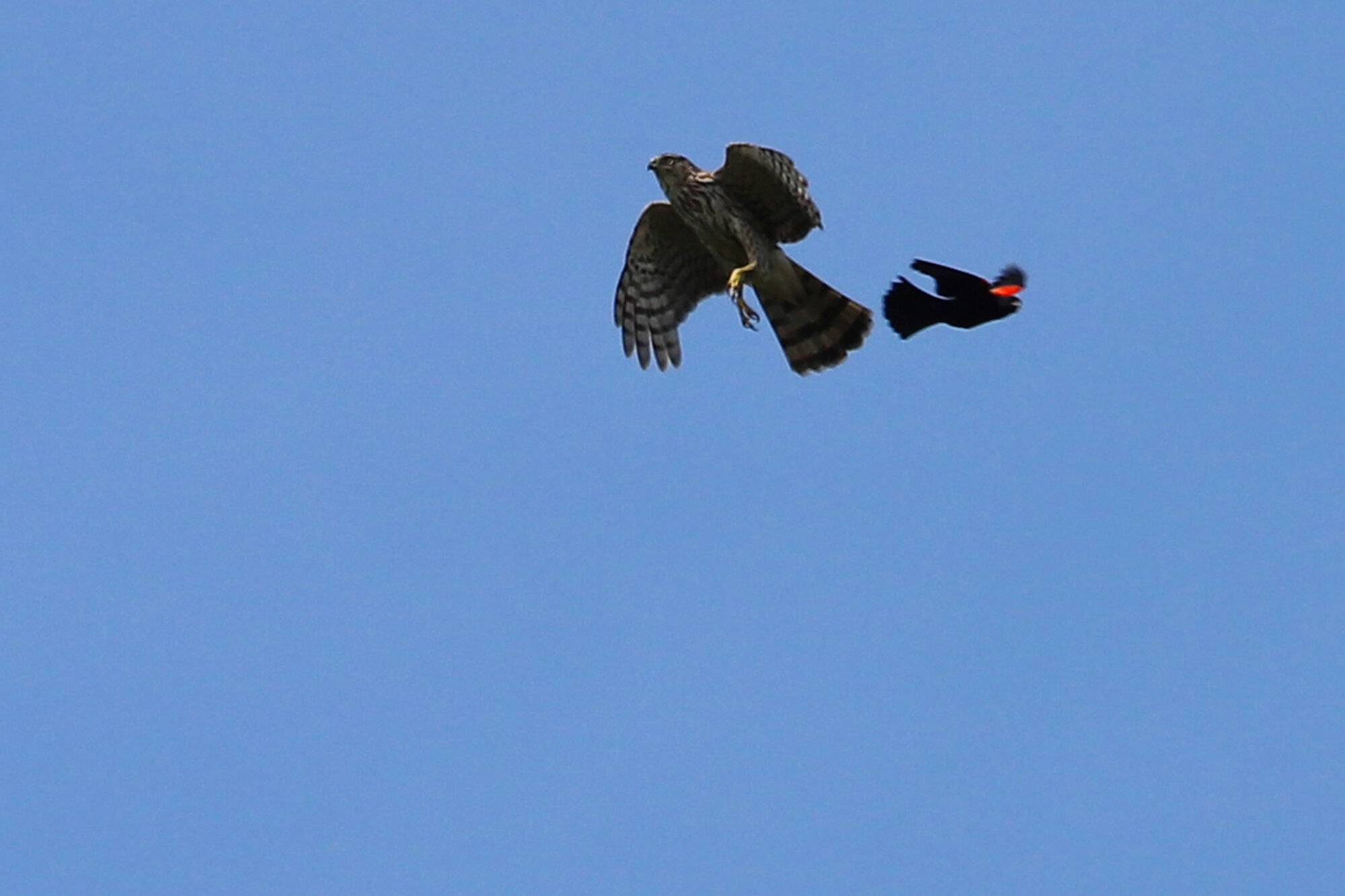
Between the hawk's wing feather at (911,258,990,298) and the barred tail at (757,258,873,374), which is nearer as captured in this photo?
the hawk's wing feather at (911,258,990,298)

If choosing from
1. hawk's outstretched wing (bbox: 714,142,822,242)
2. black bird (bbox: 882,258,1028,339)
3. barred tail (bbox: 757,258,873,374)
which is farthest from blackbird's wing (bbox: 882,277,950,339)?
barred tail (bbox: 757,258,873,374)

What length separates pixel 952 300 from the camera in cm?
1191

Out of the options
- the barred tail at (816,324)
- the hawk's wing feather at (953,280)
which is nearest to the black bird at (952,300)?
the hawk's wing feather at (953,280)

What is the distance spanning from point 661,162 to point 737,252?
804 millimetres

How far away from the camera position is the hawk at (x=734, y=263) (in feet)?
44.8

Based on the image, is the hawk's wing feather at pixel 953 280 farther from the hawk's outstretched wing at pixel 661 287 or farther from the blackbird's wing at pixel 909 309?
the hawk's outstretched wing at pixel 661 287

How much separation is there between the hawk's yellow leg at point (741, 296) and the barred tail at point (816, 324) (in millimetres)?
566

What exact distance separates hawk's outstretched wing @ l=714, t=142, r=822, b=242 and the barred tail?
766mm

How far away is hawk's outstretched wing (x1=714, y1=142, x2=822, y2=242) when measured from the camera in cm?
1334

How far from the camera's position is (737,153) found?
43.7ft

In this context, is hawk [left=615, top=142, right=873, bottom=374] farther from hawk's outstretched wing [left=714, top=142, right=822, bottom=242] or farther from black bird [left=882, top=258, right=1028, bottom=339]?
black bird [left=882, top=258, right=1028, bottom=339]

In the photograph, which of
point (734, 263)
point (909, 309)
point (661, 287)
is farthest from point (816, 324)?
point (909, 309)

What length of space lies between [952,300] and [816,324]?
2932mm

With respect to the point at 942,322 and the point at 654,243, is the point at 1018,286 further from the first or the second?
the point at 654,243
